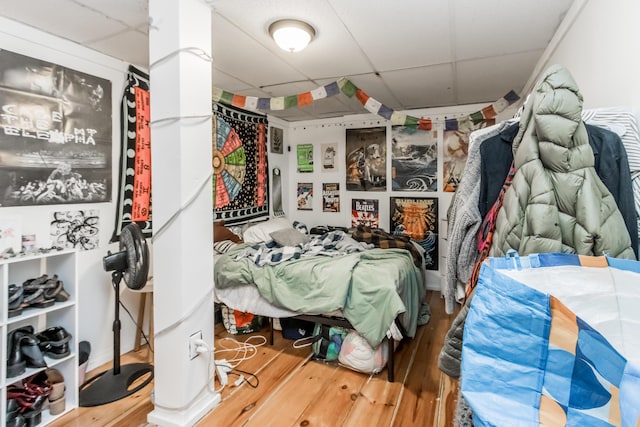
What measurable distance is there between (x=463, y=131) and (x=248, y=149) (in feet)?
8.29

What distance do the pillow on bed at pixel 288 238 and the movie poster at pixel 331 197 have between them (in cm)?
113

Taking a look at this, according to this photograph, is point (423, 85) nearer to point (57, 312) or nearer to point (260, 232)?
point (260, 232)

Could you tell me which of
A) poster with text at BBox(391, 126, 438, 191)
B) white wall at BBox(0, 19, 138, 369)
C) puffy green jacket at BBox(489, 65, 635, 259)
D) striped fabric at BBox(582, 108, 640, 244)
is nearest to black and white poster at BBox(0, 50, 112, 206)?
white wall at BBox(0, 19, 138, 369)

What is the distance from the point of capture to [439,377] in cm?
238

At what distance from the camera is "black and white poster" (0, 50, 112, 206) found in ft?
6.68

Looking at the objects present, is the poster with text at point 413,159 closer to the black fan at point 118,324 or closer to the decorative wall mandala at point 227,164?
the decorative wall mandala at point 227,164

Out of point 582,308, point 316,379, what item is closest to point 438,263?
point 316,379

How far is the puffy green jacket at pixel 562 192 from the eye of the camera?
0.94 metres

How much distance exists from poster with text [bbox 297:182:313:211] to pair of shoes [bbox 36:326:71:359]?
10.7 ft

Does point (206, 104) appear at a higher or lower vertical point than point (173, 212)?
higher

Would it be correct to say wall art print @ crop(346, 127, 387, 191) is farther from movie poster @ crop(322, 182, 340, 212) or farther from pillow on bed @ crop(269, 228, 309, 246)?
pillow on bed @ crop(269, 228, 309, 246)

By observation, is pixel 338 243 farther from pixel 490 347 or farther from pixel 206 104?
pixel 490 347

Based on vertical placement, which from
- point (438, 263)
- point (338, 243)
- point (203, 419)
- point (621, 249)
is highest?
point (621, 249)

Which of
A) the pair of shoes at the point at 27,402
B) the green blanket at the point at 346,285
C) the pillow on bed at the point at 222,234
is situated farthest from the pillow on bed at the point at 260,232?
the pair of shoes at the point at 27,402
